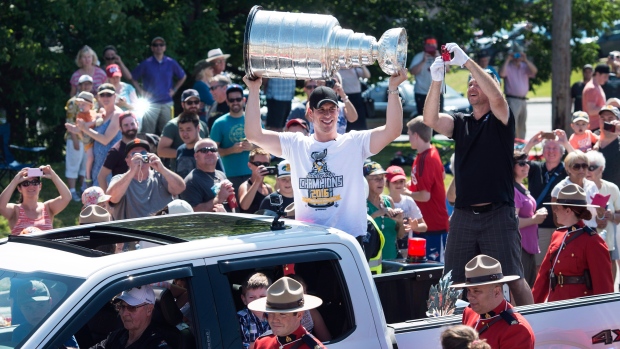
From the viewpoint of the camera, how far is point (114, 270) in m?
4.32

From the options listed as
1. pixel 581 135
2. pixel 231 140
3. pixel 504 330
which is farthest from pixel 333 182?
pixel 581 135

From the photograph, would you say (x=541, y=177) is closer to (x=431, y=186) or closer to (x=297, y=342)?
(x=431, y=186)

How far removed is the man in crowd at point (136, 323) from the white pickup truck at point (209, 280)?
0.07 meters

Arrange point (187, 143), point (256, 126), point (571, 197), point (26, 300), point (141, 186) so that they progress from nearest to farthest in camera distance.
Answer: point (26, 300), point (256, 126), point (571, 197), point (141, 186), point (187, 143)

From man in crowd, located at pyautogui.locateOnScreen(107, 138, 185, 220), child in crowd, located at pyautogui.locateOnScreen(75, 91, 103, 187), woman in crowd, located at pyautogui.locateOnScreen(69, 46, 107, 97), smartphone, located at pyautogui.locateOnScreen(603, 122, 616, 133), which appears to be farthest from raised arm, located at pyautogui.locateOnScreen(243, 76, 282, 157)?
woman in crowd, located at pyautogui.locateOnScreen(69, 46, 107, 97)

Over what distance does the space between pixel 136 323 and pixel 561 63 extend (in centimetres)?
1395

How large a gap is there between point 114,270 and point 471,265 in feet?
6.87

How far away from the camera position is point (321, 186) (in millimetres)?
5961

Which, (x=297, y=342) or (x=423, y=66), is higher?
(x=423, y=66)

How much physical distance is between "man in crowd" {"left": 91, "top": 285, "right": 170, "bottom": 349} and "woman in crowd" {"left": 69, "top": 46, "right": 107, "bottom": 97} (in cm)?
908

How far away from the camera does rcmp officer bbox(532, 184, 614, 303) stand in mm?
6875

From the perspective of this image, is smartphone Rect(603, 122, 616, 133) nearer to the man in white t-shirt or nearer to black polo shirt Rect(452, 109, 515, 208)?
black polo shirt Rect(452, 109, 515, 208)

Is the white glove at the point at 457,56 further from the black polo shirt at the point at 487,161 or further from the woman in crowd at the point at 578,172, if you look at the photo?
the woman in crowd at the point at 578,172

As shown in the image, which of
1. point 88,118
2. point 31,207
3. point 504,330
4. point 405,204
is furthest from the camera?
point 88,118
